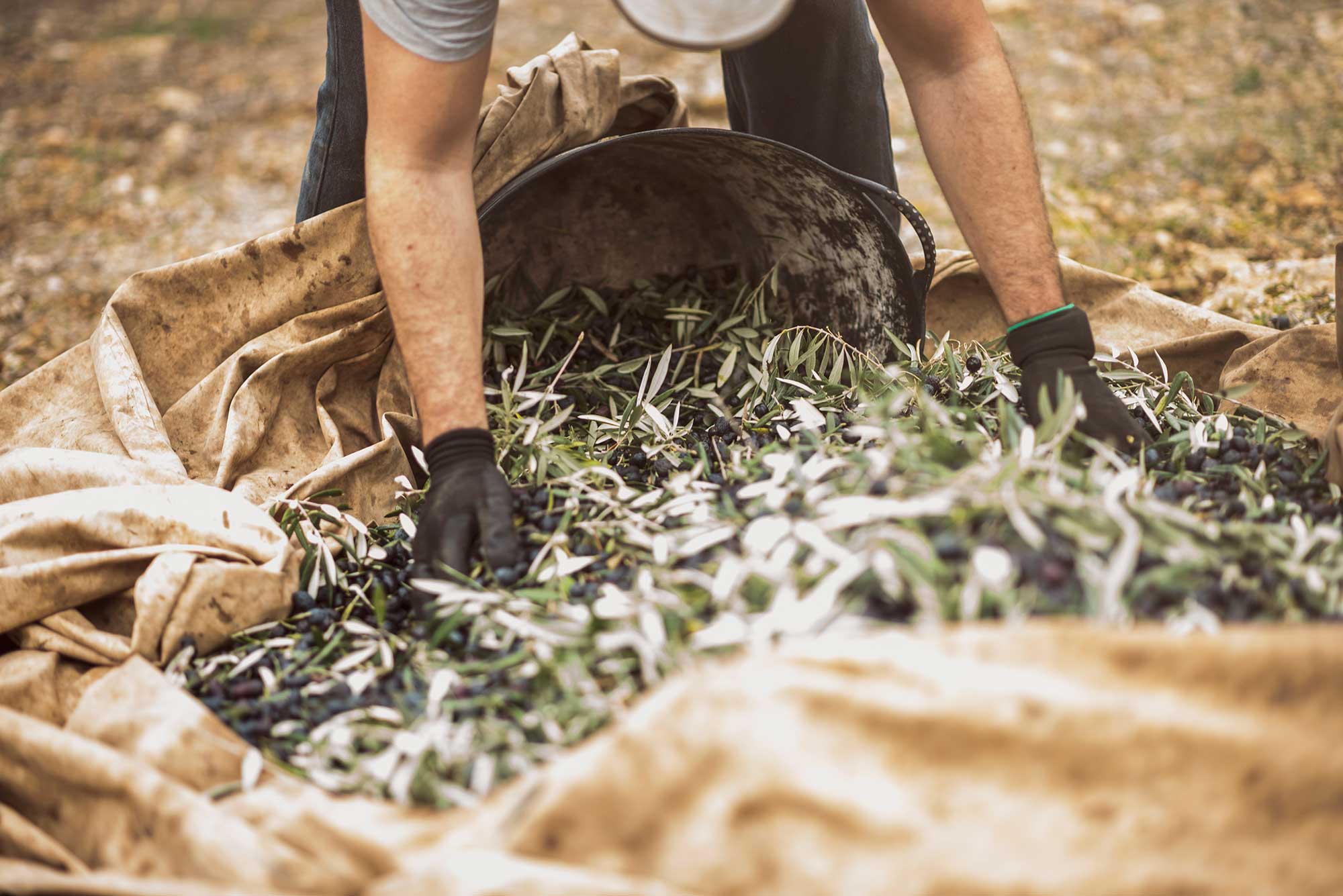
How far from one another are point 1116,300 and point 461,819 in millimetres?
2155

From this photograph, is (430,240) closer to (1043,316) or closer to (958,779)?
(1043,316)

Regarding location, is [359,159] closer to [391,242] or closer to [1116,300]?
[391,242]

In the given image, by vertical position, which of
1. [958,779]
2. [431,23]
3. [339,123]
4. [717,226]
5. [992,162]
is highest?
[431,23]

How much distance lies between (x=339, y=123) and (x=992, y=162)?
4.52ft

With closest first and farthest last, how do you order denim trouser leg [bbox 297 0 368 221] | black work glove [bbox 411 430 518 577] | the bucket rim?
1. black work glove [bbox 411 430 518 577]
2. the bucket rim
3. denim trouser leg [bbox 297 0 368 221]

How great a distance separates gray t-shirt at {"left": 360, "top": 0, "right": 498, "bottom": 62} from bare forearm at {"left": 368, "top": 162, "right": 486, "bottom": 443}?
0.21 meters

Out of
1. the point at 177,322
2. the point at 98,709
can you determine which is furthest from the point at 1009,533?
the point at 177,322

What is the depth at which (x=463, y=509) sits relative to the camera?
1.62 meters

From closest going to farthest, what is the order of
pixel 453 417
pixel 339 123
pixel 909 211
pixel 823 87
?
pixel 453 417 → pixel 909 211 → pixel 339 123 → pixel 823 87

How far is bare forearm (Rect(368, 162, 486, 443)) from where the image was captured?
5.63 ft

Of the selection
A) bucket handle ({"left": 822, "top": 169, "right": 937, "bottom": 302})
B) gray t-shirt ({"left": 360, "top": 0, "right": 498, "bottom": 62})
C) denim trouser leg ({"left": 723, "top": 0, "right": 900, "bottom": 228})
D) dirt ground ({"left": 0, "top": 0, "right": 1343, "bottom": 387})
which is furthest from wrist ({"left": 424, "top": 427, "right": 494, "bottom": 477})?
dirt ground ({"left": 0, "top": 0, "right": 1343, "bottom": 387})

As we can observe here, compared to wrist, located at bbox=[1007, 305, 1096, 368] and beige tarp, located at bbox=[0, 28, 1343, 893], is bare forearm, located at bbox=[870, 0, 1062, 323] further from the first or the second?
beige tarp, located at bbox=[0, 28, 1343, 893]

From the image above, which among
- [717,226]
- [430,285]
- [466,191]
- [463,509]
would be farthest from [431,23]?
[717,226]

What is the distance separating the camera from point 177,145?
485 centimetres
